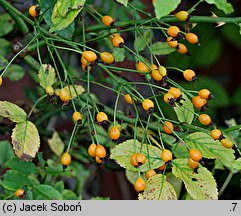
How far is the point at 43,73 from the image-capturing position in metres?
1.09

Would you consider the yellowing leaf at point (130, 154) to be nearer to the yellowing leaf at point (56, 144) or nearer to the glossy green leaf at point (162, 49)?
A: the glossy green leaf at point (162, 49)

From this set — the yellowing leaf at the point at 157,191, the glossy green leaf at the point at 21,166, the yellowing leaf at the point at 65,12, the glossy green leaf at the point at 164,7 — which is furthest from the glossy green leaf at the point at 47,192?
the glossy green leaf at the point at 164,7

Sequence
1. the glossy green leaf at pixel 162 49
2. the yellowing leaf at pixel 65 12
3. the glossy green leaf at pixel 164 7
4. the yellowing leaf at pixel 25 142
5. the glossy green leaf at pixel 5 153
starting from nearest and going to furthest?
the glossy green leaf at pixel 164 7, the yellowing leaf at pixel 65 12, the yellowing leaf at pixel 25 142, the glossy green leaf at pixel 162 49, the glossy green leaf at pixel 5 153

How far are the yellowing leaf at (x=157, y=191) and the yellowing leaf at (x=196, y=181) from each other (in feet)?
0.10

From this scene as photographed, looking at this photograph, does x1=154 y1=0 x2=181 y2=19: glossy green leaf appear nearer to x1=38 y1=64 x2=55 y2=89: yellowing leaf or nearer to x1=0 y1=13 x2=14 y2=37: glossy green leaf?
x1=38 y1=64 x2=55 y2=89: yellowing leaf

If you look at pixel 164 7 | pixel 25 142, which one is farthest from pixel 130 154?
pixel 164 7

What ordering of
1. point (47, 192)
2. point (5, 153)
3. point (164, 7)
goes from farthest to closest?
point (5, 153), point (47, 192), point (164, 7)

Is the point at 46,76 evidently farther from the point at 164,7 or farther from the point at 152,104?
the point at 164,7

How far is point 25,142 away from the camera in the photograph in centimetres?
102

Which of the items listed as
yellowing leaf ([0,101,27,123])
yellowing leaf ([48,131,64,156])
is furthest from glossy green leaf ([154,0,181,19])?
yellowing leaf ([48,131,64,156])

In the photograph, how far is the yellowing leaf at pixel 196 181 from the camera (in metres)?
0.96

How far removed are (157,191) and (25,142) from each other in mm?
280

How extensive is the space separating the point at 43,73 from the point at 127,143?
243 millimetres

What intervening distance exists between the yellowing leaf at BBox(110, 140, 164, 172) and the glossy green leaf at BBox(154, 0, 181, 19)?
31cm
